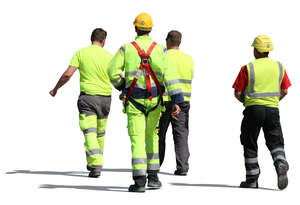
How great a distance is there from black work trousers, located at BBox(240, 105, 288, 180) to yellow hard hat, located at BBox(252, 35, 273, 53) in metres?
1.06

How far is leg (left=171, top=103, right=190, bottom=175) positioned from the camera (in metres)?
17.9

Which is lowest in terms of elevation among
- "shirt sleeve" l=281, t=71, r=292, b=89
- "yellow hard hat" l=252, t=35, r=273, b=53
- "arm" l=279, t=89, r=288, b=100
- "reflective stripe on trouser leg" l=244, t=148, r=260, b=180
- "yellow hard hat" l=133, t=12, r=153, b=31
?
"reflective stripe on trouser leg" l=244, t=148, r=260, b=180

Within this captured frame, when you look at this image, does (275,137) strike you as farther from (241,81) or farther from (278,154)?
(241,81)

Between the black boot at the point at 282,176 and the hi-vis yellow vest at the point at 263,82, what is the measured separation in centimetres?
113

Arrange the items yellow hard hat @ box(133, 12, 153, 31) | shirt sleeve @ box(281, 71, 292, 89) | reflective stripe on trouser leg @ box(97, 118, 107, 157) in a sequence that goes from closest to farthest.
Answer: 1. yellow hard hat @ box(133, 12, 153, 31)
2. shirt sleeve @ box(281, 71, 292, 89)
3. reflective stripe on trouser leg @ box(97, 118, 107, 157)

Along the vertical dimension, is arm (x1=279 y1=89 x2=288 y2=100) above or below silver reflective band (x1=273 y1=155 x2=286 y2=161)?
above

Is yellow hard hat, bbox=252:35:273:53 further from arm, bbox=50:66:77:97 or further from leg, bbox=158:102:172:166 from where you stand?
arm, bbox=50:66:77:97

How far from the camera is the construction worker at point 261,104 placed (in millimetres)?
15500

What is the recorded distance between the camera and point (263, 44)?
614 inches

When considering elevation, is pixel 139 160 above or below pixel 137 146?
below

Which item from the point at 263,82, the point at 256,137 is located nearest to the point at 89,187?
the point at 256,137

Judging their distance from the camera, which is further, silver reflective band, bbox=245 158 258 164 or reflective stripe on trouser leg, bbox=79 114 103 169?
reflective stripe on trouser leg, bbox=79 114 103 169

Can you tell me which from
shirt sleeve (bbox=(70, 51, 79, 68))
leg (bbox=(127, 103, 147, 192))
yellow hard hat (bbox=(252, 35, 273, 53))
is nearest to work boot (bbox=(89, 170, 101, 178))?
shirt sleeve (bbox=(70, 51, 79, 68))

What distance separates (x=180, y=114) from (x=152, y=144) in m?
2.70
